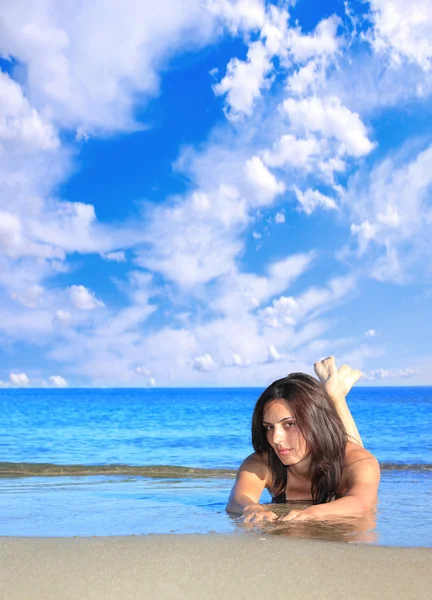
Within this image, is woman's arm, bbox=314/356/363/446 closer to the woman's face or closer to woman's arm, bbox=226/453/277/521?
woman's arm, bbox=226/453/277/521

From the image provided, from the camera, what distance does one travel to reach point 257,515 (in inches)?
171

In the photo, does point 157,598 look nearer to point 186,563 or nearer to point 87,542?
point 186,563

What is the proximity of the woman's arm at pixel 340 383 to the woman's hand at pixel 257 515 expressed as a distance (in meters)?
1.54

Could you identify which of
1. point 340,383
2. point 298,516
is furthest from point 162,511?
point 340,383

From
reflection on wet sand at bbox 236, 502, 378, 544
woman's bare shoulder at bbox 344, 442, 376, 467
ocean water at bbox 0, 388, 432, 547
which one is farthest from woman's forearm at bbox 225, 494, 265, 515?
woman's bare shoulder at bbox 344, 442, 376, 467

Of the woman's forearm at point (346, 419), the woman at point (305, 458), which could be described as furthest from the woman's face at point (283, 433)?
the woman's forearm at point (346, 419)

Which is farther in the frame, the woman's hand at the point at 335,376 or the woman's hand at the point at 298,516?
the woman's hand at the point at 335,376

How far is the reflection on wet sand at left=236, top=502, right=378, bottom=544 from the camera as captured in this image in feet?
12.3

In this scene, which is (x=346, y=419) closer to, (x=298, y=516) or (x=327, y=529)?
(x=298, y=516)

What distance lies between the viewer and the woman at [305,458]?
15.3ft

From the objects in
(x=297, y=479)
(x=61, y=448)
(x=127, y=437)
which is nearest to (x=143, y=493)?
(x=297, y=479)

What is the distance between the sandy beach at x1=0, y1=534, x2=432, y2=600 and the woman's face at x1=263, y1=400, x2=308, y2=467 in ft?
4.23

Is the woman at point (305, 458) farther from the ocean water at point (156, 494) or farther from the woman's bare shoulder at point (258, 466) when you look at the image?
the ocean water at point (156, 494)

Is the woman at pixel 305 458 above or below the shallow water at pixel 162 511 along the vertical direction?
above
